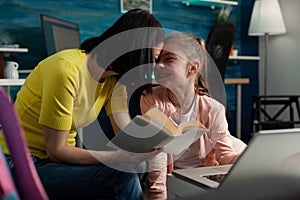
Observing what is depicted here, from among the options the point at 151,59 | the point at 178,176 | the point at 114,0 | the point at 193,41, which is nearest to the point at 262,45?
the point at 114,0

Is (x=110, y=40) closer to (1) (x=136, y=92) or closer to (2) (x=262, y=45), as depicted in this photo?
(1) (x=136, y=92)

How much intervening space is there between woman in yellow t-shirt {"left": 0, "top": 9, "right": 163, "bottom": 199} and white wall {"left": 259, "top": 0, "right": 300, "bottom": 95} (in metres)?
3.07

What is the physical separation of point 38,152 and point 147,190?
356 mm

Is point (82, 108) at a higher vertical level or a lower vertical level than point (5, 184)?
lower

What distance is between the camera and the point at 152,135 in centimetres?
87

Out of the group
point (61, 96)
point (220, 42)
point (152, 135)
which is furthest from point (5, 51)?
point (152, 135)

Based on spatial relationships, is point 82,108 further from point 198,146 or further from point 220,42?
point 220,42

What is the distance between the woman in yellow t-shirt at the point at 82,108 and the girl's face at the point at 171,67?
0.09 meters

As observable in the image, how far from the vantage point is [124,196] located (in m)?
1.15

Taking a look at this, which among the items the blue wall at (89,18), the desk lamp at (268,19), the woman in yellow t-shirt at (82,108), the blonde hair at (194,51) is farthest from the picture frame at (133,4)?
the woman in yellow t-shirt at (82,108)

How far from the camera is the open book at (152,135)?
82 cm

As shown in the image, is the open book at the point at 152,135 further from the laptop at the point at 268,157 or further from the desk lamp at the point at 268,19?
the desk lamp at the point at 268,19

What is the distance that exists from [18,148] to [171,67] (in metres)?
0.99

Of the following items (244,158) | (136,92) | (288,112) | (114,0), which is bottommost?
(288,112)
